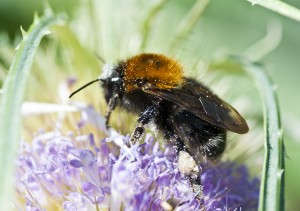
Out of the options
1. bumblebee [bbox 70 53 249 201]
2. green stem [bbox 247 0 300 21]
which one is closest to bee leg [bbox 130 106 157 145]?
bumblebee [bbox 70 53 249 201]

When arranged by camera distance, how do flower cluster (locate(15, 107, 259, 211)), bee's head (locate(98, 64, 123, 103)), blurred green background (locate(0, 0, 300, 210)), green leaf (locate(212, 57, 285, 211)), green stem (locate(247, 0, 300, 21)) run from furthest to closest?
blurred green background (locate(0, 0, 300, 210)) → bee's head (locate(98, 64, 123, 103)) → flower cluster (locate(15, 107, 259, 211)) → green stem (locate(247, 0, 300, 21)) → green leaf (locate(212, 57, 285, 211))

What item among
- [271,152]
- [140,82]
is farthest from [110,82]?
[271,152]

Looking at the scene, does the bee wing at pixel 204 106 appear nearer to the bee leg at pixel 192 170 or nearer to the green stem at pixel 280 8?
the bee leg at pixel 192 170

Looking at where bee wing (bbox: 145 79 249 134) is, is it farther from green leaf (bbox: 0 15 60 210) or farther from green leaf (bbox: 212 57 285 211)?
green leaf (bbox: 0 15 60 210)

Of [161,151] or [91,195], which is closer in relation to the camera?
[91,195]

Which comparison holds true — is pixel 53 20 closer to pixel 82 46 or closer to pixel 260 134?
pixel 82 46

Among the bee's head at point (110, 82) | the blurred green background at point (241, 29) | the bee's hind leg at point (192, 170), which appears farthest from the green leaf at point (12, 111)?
the blurred green background at point (241, 29)

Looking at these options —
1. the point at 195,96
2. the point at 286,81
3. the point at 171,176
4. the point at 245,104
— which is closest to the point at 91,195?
the point at 171,176
